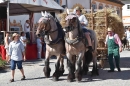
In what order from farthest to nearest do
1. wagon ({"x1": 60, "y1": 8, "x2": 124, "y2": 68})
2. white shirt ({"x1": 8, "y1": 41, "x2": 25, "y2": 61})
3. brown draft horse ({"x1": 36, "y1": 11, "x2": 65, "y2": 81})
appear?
1. wagon ({"x1": 60, "y1": 8, "x2": 124, "y2": 68})
2. white shirt ({"x1": 8, "y1": 41, "x2": 25, "y2": 61})
3. brown draft horse ({"x1": 36, "y1": 11, "x2": 65, "y2": 81})

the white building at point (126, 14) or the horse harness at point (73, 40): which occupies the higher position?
the white building at point (126, 14)

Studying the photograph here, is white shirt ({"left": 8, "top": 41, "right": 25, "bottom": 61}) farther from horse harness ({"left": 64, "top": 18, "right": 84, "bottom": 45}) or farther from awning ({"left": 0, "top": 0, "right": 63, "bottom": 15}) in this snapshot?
awning ({"left": 0, "top": 0, "right": 63, "bottom": 15})

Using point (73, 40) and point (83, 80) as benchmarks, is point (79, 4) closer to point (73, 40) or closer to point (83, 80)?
point (83, 80)

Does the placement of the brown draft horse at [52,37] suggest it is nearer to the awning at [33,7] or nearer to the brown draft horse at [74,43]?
the brown draft horse at [74,43]

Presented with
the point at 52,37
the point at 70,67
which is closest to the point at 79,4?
the point at 52,37

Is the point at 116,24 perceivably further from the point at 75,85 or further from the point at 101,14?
the point at 75,85

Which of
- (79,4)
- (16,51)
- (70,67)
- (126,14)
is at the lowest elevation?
(70,67)

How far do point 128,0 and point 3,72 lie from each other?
4368 cm

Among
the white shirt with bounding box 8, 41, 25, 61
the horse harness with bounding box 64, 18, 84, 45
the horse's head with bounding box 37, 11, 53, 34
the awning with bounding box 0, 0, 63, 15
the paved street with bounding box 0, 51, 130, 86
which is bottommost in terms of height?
the paved street with bounding box 0, 51, 130, 86

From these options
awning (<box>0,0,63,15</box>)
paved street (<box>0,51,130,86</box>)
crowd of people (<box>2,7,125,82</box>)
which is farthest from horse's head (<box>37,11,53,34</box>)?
awning (<box>0,0,63,15</box>)

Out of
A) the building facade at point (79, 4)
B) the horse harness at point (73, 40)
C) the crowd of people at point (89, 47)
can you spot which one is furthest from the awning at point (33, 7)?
the horse harness at point (73, 40)

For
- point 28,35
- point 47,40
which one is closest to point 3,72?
point 47,40

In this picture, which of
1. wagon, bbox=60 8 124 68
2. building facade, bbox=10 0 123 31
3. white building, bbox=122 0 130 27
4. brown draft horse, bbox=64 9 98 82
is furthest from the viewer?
white building, bbox=122 0 130 27

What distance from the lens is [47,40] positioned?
28.5 ft
